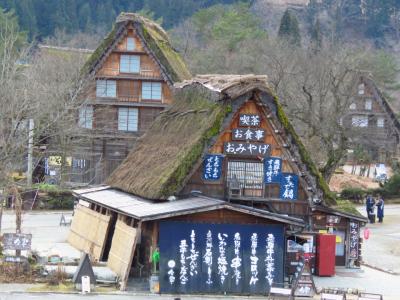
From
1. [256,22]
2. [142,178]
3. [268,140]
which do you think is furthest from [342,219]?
[256,22]

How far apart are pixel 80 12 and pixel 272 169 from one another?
7935 cm

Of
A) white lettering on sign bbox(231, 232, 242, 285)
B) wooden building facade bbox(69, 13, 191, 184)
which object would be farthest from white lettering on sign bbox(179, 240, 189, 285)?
wooden building facade bbox(69, 13, 191, 184)

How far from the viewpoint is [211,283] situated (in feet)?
74.3

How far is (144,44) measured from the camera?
156ft

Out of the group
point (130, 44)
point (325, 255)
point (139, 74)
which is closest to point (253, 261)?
point (325, 255)

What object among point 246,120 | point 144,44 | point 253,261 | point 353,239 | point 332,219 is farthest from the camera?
point 144,44

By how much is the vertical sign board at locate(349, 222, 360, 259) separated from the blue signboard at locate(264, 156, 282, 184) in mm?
4682

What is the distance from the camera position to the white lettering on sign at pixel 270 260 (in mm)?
23016

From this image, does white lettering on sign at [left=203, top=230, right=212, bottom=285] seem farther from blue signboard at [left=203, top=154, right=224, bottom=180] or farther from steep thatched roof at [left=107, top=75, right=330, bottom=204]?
blue signboard at [left=203, top=154, right=224, bottom=180]

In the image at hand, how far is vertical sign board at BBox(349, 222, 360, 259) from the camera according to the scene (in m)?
29.0

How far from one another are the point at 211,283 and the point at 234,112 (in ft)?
17.7

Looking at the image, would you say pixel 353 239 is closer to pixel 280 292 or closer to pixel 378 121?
pixel 280 292

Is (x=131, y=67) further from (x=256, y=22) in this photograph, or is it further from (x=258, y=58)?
(x=256, y=22)

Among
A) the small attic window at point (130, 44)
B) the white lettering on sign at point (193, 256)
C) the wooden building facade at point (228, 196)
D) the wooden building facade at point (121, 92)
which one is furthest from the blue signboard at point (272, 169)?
the small attic window at point (130, 44)
